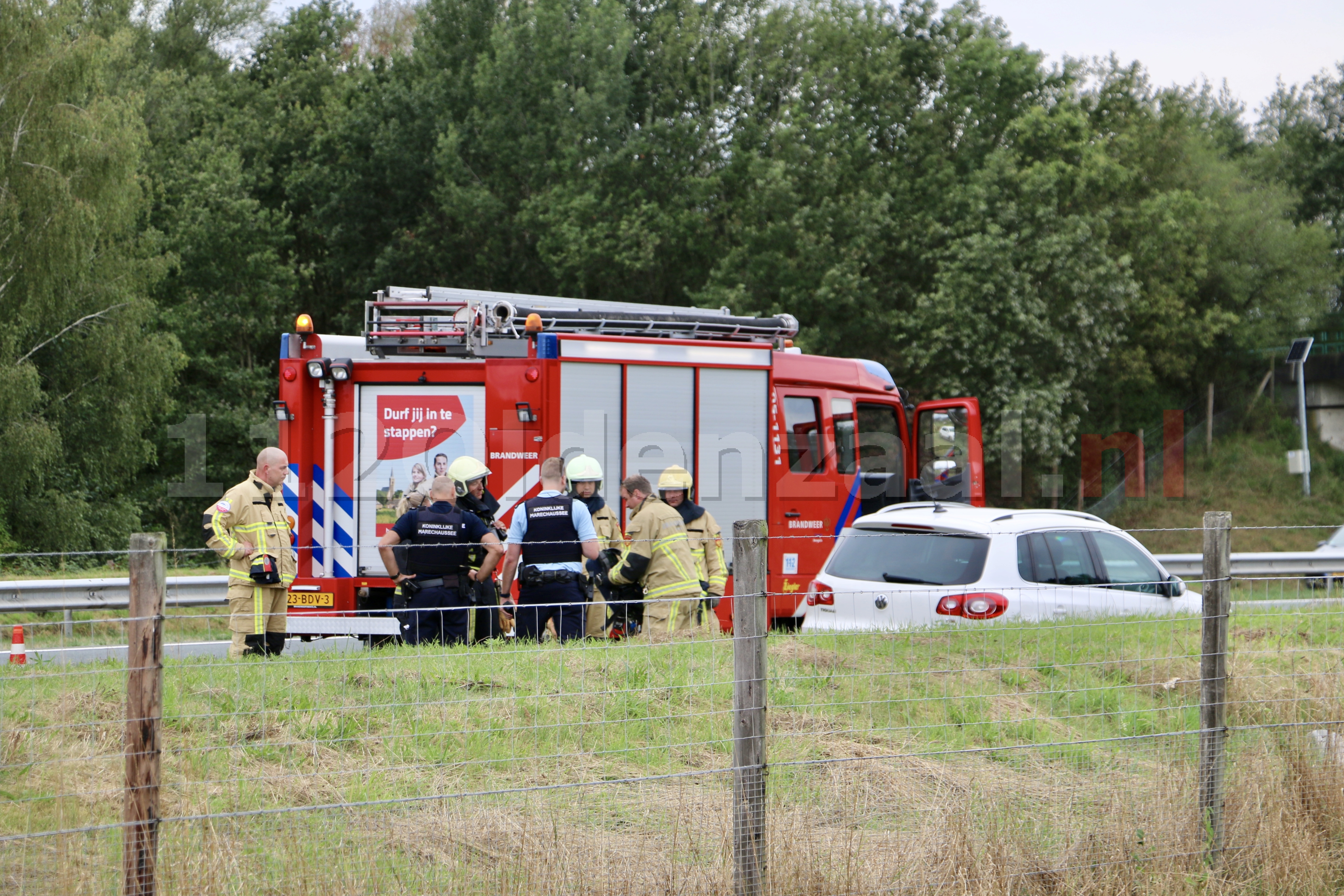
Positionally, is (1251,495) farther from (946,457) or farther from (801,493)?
(801,493)

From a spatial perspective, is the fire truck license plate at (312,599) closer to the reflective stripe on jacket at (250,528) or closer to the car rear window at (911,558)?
the reflective stripe on jacket at (250,528)

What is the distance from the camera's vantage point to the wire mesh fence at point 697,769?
170 inches

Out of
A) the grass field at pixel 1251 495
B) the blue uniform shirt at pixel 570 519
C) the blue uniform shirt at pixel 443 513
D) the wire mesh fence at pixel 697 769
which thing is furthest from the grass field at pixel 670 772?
the grass field at pixel 1251 495

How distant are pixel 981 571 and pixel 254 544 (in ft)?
15.8

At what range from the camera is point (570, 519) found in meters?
8.45

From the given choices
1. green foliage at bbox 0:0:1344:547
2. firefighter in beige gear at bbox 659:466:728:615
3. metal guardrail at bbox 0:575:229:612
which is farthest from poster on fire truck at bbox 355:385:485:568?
green foliage at bbox 0:0:1344:547

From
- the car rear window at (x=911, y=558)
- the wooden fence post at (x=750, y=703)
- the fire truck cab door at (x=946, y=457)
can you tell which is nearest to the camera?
the wooden fence post at (x=750, y=703)

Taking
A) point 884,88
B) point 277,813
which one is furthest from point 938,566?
point 884,88

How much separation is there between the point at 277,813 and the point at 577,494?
4.62 m

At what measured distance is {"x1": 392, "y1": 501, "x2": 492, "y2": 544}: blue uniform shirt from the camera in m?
8.77

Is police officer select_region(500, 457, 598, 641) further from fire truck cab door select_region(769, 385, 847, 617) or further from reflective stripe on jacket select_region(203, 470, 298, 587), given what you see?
fire truck cab door select_region(769, 385, 847, 617)

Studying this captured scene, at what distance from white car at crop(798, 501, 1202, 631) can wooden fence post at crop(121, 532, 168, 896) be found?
16.8ft

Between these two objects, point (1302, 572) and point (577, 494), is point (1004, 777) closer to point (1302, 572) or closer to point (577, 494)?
point (577, 494)

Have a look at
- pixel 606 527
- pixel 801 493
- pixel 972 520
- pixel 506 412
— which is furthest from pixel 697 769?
pixel 801 493
